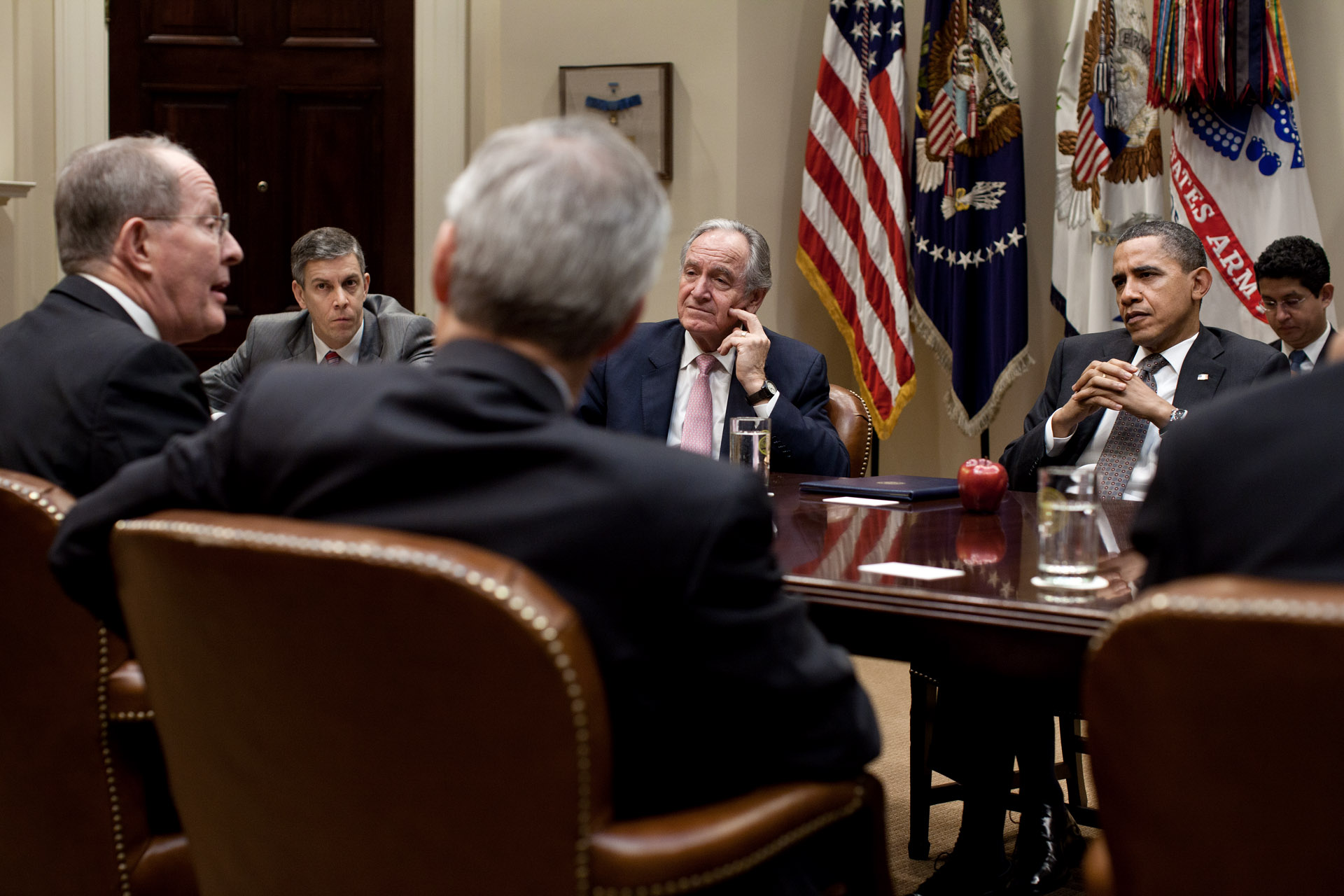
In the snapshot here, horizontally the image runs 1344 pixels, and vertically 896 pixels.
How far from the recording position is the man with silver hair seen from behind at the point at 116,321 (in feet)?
5.12

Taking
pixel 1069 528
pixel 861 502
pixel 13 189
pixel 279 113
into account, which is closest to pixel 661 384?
pixel 861 502

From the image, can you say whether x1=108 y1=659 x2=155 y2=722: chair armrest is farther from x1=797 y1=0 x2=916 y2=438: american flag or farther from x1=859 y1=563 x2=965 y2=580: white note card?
x1=797 y1=0 x2=916 y2=438: american flag

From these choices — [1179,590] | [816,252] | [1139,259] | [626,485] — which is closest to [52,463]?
[626,485]

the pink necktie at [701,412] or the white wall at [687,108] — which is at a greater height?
the white wall at [687,108]

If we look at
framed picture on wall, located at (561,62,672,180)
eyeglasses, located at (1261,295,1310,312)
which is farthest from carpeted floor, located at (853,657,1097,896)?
framed picture on wall, located at (561,62,672,180)

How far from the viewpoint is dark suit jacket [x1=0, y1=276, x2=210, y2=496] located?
155 cm

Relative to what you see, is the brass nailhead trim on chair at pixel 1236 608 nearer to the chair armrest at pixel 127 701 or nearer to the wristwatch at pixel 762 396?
the chair armrest at pixel 127 701

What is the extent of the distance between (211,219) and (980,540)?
1273mm

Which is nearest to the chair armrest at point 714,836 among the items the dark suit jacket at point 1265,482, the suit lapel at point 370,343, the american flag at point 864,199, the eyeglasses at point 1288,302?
the dark suit jacket at point 1265,482

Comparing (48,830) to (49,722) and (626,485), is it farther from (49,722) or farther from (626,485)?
(626,485)

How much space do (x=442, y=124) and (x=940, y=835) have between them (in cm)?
386

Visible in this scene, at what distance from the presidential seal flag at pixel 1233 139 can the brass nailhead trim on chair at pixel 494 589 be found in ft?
12.4

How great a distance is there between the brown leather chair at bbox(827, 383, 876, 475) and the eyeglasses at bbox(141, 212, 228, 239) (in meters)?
1.66

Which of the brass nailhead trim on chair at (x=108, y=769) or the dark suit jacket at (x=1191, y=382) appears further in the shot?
the dark suit jacket at (x=1191, y=382)
